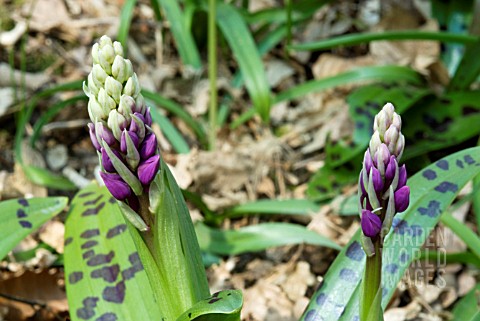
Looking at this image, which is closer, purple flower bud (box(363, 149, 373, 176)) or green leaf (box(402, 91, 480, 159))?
purple flower bud (box(363, 149, 373, 176))

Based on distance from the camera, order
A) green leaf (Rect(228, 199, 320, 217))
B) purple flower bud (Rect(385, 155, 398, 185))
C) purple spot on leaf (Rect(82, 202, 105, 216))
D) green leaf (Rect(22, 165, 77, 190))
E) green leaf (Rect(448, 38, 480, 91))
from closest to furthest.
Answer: purple flower bud (Rect(385, 155, 398, 185))
purple spot on leaf (Rect(82, 202, 105, 216))
green leaf (Rect(228, 199, 320, 217))
green leaf (Rect(22, 165, 77, 190))
green leaf (Rect(448, 38, 480, 91))

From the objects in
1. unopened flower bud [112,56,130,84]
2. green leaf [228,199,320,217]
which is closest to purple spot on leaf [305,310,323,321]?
unopened flower bud [112,56,130,84]

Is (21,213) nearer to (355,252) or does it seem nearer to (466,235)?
(355,252)

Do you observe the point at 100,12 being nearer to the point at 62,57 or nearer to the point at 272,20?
the point at 62,57

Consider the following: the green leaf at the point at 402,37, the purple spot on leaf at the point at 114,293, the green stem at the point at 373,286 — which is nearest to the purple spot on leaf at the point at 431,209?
the green stem at the point at 373,286

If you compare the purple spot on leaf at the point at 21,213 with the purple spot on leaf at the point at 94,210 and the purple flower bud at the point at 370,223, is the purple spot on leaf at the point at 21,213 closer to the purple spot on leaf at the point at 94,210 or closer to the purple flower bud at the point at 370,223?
the purple spot on leaf at the point at 94,210

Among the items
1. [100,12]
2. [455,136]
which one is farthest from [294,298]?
[100,12]

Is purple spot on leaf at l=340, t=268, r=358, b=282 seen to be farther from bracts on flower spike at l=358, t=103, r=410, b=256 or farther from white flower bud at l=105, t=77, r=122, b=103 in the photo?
white flower bud at l=105, t=77, r=122, b=103
